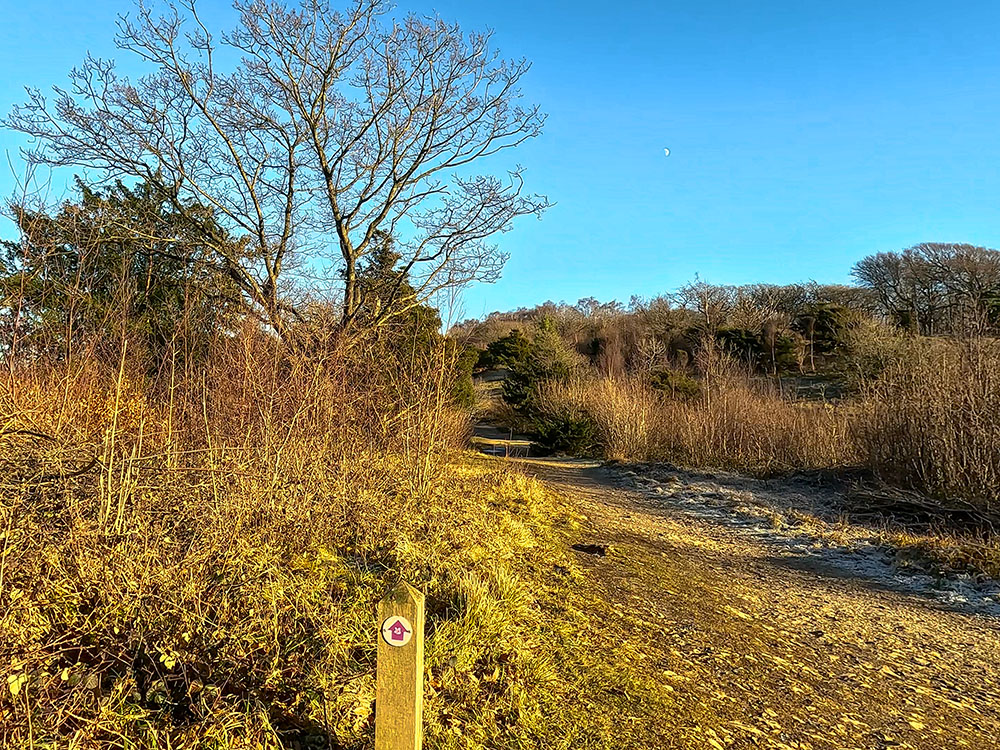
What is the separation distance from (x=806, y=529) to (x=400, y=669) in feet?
24.2

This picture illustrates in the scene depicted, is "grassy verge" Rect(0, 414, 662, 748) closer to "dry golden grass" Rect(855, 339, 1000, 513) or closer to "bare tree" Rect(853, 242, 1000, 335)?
"dry golden grass" Rect(855, 339, 1000, 513)

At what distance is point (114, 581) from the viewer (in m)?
2.64

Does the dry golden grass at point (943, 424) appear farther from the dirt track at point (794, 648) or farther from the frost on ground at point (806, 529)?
the dirt track at point (794, 648)

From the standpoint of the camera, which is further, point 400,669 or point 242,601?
point 242,601

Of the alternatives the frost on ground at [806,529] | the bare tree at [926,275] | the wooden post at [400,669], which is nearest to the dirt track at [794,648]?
the frost on ground at [806,529]

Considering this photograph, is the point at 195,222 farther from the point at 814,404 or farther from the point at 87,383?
the point at 814,404

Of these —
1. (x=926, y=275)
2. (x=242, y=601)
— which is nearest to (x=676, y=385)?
(x=242, y=601)

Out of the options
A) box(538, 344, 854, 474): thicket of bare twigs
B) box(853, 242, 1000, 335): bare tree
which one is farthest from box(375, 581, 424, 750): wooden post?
box(853, 242, 1000, 335): bare tree

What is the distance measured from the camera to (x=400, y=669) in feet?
6.85

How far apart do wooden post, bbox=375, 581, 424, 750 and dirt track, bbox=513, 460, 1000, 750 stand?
145 centimetres

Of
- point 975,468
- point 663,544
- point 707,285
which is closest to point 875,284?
point 707,285

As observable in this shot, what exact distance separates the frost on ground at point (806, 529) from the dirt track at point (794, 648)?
138mm

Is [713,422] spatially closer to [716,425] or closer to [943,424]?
[716,425]

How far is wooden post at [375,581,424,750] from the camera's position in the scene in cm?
207
